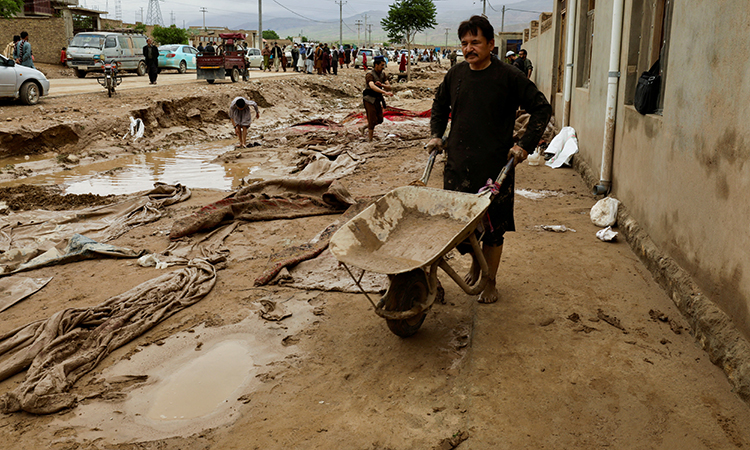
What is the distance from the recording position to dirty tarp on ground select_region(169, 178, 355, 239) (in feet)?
19.8

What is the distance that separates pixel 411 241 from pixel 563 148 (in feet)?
21.3

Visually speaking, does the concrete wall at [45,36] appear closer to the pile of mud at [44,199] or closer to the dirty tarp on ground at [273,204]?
the pile of mud at [44,199]

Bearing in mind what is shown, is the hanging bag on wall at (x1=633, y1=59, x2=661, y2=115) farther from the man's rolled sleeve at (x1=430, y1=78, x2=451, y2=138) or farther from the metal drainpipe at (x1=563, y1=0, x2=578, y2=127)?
the metal drainpipe at (x1=563, y1=0, x2=578, y2=127)

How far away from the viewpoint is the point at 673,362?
10.4 feet

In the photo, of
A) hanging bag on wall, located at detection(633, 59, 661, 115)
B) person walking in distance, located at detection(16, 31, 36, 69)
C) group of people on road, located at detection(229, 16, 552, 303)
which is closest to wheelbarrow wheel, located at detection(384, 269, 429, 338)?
group of people on road, located at detection(229, 16, 552, 303)

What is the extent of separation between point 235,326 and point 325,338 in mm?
681

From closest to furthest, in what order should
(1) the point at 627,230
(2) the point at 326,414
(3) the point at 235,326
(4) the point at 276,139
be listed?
(2) the point at 326,414 → (3) the point at 235,326 → (1) the point at 627,230 → (4) the point at 276,139

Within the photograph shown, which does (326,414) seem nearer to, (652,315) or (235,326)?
(235,326)

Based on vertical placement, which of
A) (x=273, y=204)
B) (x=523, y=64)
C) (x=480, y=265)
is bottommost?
(x=273, y=204)

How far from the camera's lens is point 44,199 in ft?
25.1

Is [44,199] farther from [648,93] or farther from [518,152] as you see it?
[648,93]

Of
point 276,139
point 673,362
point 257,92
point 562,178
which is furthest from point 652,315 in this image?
point 257,92

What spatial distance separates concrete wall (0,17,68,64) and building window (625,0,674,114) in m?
30.4

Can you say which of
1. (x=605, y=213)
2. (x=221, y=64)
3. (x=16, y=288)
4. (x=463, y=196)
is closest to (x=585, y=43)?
(x=605, y=213)
